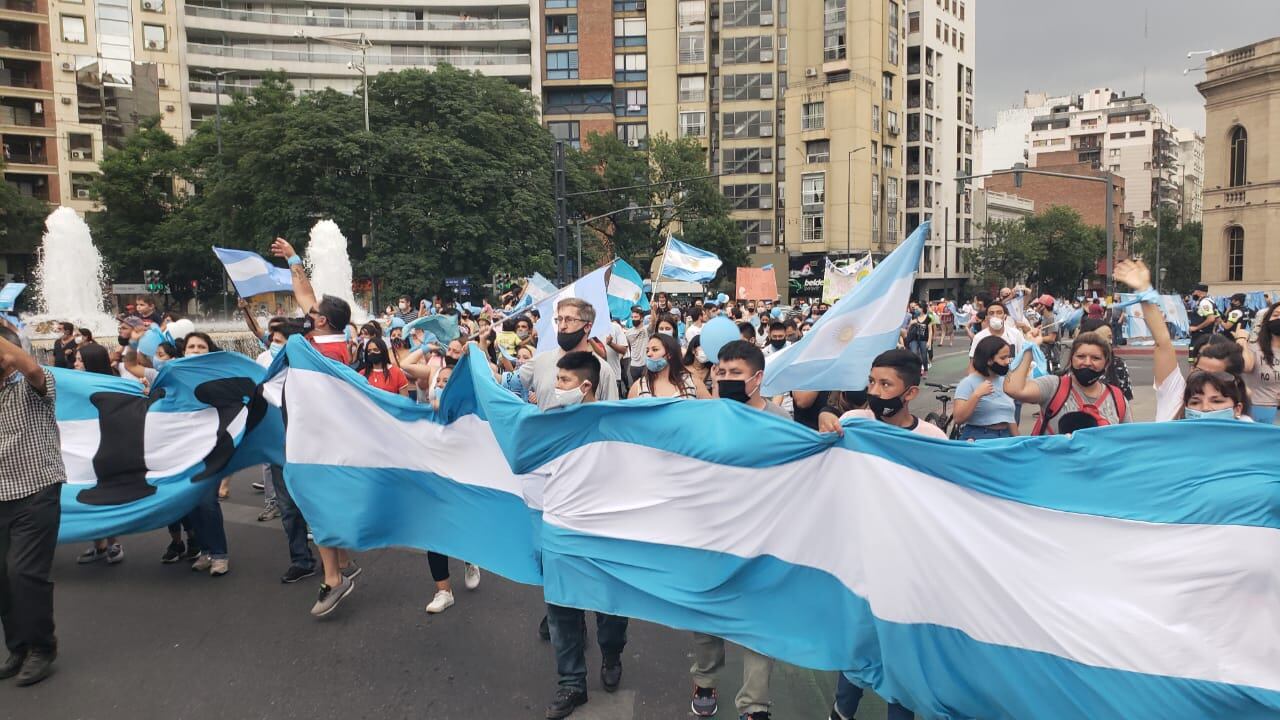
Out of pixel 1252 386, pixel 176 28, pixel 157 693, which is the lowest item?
pixel 157 693

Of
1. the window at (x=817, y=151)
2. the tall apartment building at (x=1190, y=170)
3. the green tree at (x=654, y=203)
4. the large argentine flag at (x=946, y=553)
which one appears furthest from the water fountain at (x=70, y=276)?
the tall apartment building at (x=1190, y=170)

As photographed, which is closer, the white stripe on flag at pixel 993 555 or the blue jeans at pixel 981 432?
the white stripe on flag at pixel 993 555

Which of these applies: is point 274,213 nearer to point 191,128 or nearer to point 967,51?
point 191,128

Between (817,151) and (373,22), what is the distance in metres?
31.7

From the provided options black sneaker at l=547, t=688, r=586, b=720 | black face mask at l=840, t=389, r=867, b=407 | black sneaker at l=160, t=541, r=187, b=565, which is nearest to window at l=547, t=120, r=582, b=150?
black sneaker at l=160, t=541, r=187, b=565

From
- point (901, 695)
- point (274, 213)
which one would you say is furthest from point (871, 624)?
point (274, 213)

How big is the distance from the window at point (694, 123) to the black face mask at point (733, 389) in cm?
6081

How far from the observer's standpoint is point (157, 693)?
4.71 m

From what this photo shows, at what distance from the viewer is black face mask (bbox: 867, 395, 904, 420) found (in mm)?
4023

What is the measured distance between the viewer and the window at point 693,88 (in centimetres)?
6309

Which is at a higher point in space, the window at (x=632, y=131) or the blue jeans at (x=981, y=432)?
the window at (x=632, y=131)

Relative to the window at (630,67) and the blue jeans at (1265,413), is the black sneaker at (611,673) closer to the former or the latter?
the blue jeans at (1265,413)

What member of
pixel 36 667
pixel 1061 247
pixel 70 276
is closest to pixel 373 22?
pixel 70 276

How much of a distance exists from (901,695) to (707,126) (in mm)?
62592
